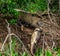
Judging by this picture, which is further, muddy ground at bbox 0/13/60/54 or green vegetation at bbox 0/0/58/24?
muddy ground at bbox 0/13/60/54

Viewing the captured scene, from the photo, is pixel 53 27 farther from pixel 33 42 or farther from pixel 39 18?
pixel 33 42

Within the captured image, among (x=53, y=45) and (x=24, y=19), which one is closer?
(x=53, y=45)

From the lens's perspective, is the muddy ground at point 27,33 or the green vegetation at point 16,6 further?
the muddy ground at point 27,33

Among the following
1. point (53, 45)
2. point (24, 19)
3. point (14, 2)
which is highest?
point (14, 2)

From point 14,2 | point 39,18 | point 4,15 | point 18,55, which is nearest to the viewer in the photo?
point 18,55

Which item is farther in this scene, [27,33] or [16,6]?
[27,33]

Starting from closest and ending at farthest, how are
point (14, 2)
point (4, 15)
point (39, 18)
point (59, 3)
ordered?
point (14, 2) → point (4, 15) → point (39, 18) → point (59, 3)

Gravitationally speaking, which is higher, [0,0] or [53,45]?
[0,0]

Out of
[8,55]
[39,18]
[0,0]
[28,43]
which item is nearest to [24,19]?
[39,18]

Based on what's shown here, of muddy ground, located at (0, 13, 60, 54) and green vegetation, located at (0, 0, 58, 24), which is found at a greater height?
green vegetation, located at (0, 0, 58, 24)

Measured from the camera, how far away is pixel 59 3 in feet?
30.0

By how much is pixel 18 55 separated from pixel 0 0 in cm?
150

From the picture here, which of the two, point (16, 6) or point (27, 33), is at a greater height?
point (16, 6)

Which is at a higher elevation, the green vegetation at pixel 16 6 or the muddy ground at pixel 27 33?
the green vegetation at pixel 16 6
